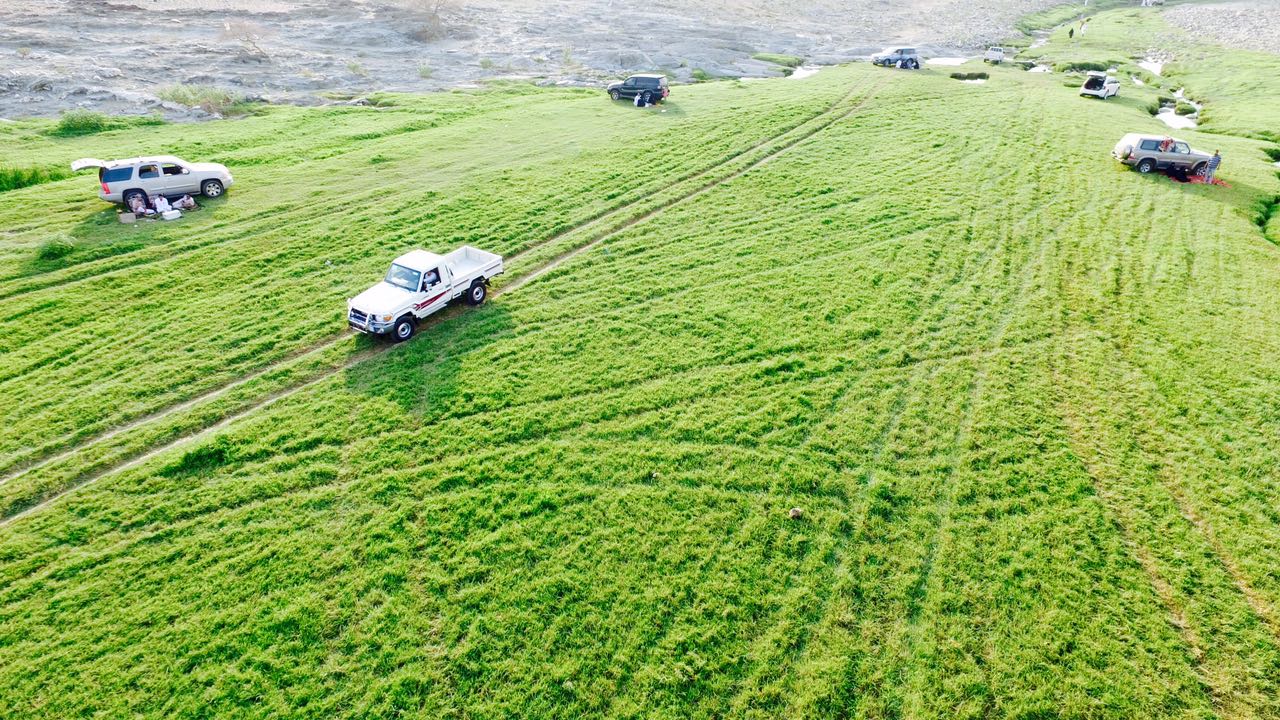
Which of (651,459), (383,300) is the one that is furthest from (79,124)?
(651,459)

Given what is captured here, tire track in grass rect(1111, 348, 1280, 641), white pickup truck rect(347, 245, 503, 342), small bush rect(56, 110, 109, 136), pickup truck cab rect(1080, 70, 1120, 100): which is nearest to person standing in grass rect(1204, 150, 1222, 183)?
pickup truck cab rect(1080, 70, 1120, 100)

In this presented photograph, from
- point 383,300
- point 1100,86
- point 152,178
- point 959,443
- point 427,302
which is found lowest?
point 959,443

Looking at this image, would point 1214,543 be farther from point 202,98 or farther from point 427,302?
point 202,98

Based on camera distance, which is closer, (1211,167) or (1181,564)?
(1181,564)

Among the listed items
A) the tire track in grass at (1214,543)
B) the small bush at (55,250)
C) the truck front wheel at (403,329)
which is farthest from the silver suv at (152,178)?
the tire track in grass at (1214,543)

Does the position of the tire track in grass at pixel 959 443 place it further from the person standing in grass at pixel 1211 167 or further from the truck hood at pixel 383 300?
the truck hood at pixel 383 300

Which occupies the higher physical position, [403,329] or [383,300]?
[383,300]

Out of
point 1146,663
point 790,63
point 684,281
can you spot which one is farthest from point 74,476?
point 790,63
